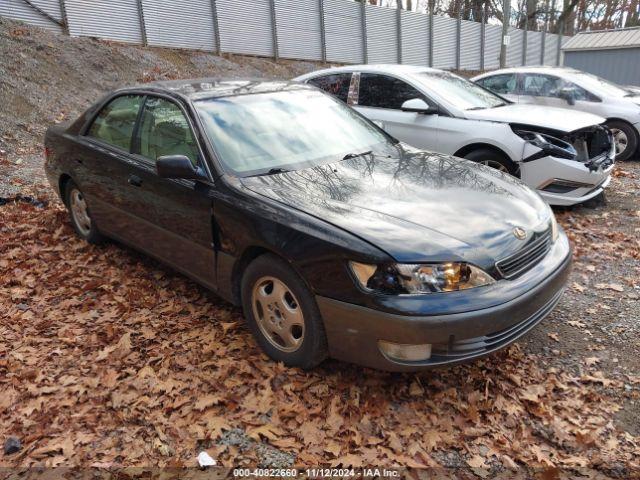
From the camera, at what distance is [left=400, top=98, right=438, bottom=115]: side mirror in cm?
625

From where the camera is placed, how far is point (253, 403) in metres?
2.99

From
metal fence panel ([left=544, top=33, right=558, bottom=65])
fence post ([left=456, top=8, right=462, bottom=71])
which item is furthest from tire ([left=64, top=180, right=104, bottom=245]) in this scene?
metal fence panel ([left=544, top=33, right=558, bottom=65])

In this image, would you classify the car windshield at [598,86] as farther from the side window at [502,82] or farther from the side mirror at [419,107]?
the side mirror at [419,107]

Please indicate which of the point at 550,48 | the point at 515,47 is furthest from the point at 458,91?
the point at 550,48

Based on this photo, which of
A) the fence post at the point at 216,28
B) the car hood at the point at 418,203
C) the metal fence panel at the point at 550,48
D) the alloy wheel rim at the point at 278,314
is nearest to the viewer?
the car hood at the point at 418,203

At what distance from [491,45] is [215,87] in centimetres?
2702

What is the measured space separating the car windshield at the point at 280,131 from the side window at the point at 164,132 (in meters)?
0.17

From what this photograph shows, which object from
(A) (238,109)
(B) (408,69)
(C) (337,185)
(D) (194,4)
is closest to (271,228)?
(C) (337,185)

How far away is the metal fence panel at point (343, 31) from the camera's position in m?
19.6

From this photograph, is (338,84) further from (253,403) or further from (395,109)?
(253,403)

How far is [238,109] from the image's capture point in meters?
3.92

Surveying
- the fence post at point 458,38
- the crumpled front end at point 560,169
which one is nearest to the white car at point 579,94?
the crumpled front end at point 560,169

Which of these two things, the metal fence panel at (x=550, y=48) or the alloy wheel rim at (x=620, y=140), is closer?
the alloy wheel rim at (x=620, y=140)

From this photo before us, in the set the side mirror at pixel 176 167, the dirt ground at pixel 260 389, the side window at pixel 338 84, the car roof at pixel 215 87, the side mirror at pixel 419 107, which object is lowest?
the dirt ground at pixel 260 389
